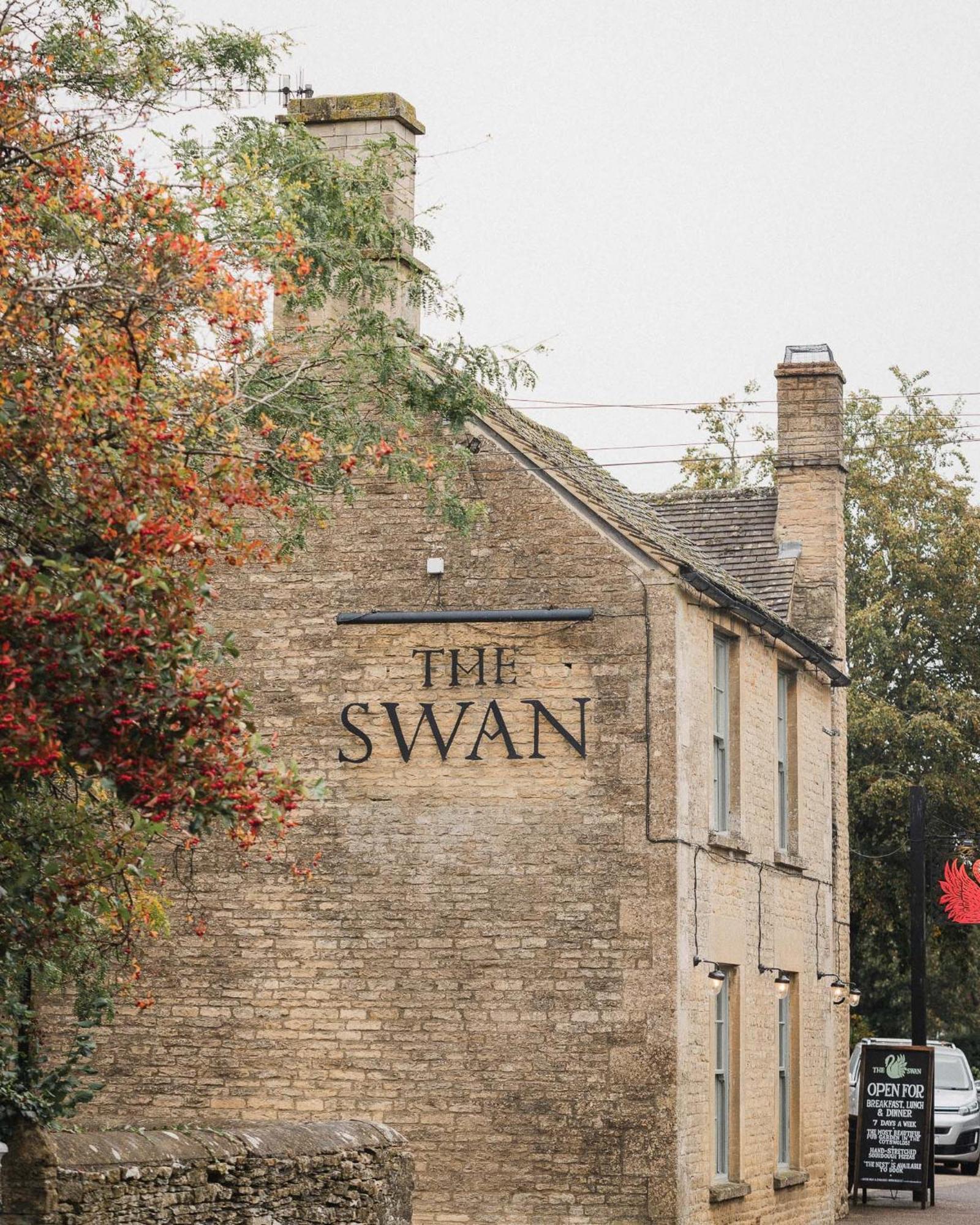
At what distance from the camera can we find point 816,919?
2422 centimetres

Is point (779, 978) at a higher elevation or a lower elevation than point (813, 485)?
lower

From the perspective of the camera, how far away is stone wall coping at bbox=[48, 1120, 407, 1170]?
1015 centimetres

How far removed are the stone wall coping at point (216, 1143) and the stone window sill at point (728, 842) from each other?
579cm

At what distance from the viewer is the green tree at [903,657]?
139 ft

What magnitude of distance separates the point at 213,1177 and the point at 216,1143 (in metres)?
0.21

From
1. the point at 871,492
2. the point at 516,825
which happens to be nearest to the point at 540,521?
the point at 516,825

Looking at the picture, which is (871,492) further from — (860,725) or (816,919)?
(816,919)

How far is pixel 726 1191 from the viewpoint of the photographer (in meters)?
18.9

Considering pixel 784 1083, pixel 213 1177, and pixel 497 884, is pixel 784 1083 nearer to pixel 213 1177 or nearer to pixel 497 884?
pixel 497 884

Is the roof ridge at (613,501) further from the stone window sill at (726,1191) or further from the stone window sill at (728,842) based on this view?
the stone window sill at (726,1191)

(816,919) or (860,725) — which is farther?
(860,725)

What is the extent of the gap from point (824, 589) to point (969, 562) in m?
18.5

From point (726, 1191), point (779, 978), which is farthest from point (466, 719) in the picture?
point (779, 978)

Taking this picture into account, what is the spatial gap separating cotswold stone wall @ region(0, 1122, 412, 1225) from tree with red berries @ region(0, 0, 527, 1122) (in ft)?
2.24
